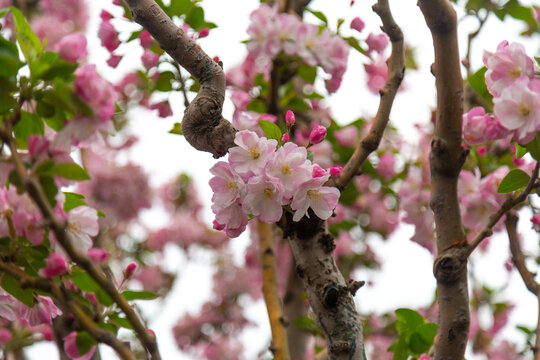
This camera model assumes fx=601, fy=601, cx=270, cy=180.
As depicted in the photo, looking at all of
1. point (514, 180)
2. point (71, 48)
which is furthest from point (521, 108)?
point (71, 48)

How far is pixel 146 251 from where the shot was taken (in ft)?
12.2

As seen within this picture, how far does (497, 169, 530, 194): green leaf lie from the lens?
1.18m

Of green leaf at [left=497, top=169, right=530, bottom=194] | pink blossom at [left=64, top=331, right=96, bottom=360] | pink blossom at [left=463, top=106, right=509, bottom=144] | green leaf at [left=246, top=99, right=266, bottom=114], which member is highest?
green leaf at [left=246, top=99, right=266, bottom=114]

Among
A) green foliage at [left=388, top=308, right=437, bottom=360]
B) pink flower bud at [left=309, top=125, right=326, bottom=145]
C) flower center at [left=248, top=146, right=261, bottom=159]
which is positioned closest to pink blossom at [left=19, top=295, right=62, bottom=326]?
flower center at [left=248, top=146, right=261, bottom=159]

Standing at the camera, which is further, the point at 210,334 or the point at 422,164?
the point at 210,334

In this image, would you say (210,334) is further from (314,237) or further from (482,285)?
(314,237)

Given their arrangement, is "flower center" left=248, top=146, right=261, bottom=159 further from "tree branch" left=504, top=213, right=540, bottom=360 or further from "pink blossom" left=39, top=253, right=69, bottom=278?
"tree branch" left=504, top=213, right=540, bottom=360

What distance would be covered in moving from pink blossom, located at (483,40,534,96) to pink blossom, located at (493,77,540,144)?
0.04m

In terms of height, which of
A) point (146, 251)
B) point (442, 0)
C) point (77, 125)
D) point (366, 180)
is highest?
point (146, 251)

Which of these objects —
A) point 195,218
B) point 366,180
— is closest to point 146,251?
point 195,218

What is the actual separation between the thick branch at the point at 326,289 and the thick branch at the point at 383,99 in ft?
0.39

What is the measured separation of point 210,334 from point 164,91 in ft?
8.10

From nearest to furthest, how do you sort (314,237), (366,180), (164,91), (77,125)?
(77,125) → (314,237) → (164,91) → (366,180)

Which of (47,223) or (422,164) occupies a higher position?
(422,164)
